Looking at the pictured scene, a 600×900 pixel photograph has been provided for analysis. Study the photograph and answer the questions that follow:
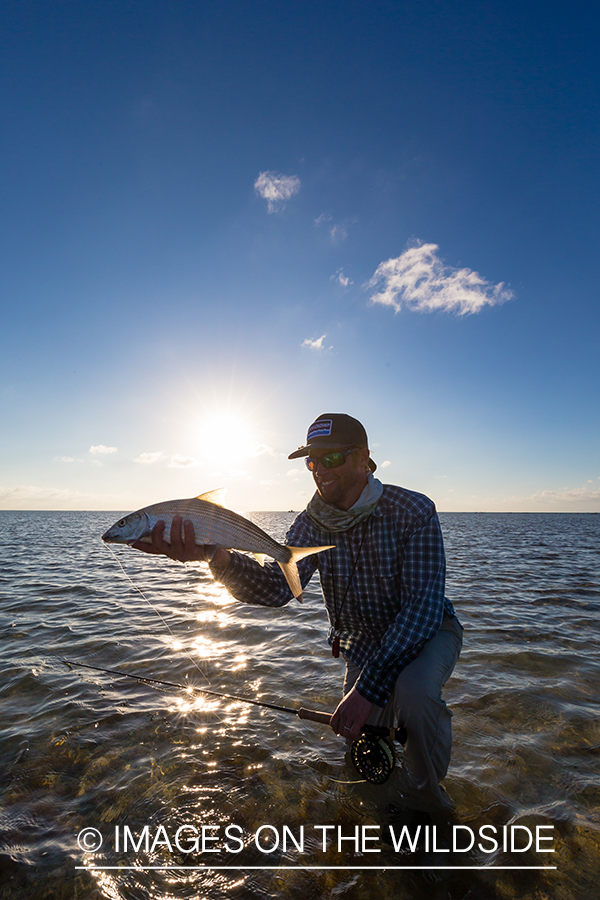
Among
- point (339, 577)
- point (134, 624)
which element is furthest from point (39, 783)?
point (134, 624)

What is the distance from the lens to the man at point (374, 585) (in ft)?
11.7

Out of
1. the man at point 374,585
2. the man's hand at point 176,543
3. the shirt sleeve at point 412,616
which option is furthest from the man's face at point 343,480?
the man's hand at point 176,543

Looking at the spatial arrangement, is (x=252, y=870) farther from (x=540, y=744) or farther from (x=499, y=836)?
(x=540, y=744)

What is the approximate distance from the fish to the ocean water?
1993mm

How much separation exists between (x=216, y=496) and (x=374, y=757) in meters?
2.82

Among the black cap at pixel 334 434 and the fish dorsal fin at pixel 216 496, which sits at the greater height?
the black cap at pixel 334 434

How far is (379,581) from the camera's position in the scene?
429 cm

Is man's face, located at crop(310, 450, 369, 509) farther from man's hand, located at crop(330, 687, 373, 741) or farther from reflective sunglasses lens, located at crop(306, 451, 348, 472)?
man's hand, located at crop(330, 687, 373, 741)

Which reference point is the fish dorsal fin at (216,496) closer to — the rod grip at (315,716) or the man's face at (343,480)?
the man's face at (343,480)

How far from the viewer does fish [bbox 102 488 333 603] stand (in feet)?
12.9

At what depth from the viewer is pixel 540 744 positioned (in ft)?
15.8

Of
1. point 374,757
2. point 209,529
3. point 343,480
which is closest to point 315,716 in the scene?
point 374,757

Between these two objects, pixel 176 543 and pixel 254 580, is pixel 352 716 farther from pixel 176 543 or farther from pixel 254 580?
pixel 176 543

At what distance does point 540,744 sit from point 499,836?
1.70m
